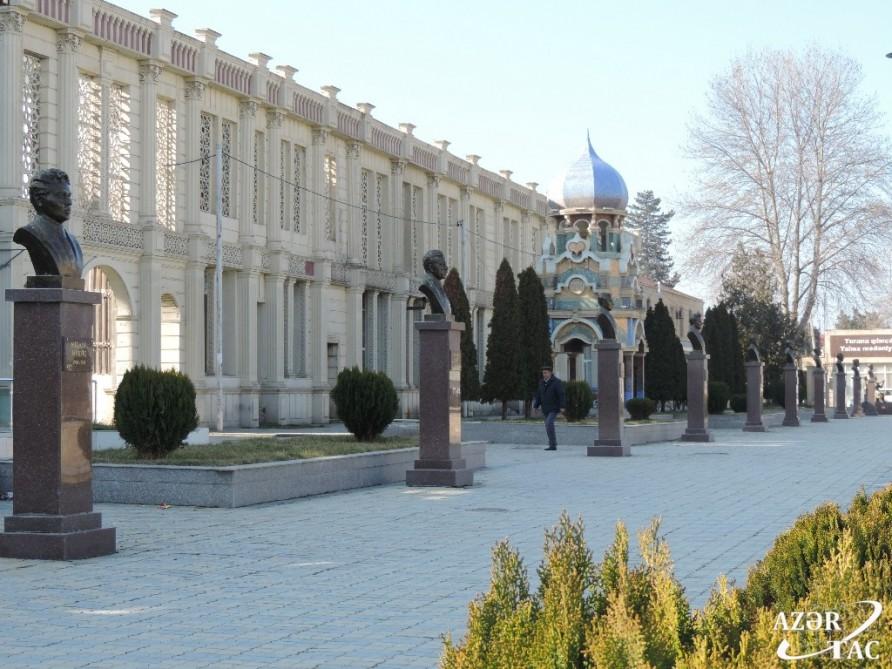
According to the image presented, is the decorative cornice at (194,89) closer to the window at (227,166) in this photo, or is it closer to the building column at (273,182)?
the window at (227,166)

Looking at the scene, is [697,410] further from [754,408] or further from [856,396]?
[856,396]

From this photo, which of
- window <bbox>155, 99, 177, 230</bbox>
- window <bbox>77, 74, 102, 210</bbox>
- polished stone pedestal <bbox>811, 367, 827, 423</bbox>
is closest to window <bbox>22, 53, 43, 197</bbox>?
window <bbox>77, 74, 102, 210</bbox>

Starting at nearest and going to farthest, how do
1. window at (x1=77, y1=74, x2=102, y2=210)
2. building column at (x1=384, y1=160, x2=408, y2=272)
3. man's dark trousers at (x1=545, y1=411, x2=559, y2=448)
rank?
man's dark trousers at (x1=545, y1=411, x2=559, y2=448) → window at (x1=77, y1=74, x2=102, y2=210) → building column at (x1=384, y1=160, x2=408, y2=272)

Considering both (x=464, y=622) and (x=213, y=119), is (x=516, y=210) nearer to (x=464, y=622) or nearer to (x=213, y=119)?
(x=213, y=119)

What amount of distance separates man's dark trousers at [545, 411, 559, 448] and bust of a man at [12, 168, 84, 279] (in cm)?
1809

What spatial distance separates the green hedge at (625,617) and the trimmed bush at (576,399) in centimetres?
2940

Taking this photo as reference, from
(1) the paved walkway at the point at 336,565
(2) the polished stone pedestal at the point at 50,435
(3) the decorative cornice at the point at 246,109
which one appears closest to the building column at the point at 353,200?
(3) the decorative cornice at the point at 246,109

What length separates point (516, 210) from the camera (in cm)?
6162

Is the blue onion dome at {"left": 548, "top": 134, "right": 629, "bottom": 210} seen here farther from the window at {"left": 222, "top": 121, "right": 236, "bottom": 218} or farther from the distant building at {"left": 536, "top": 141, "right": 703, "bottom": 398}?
the window at {"left": 222, "top": 121, "right": 236, "bottom": 218}

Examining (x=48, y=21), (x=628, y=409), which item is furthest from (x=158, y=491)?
(x=628, y=409)

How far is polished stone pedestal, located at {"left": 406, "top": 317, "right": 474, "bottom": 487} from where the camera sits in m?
18.8

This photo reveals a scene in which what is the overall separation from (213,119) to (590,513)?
1006 inches

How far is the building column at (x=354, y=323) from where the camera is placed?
4503 cm

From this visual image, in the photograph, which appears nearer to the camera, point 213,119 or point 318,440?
point 318,440
